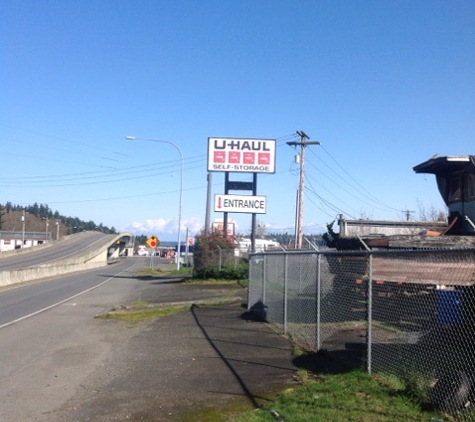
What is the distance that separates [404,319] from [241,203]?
27180 mm

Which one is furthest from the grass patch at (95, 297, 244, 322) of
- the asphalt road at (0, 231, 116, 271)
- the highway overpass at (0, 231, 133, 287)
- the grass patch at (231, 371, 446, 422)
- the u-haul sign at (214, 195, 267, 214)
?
the asphalt road at (0, 231, 116, 271)

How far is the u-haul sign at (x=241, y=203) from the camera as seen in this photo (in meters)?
34.7

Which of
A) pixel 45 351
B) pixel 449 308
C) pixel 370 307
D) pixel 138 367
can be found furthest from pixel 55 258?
pixel 449 308

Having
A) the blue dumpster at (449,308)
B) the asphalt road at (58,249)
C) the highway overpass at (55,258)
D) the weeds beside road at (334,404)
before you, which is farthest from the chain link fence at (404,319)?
the asphalt road at (58,249)

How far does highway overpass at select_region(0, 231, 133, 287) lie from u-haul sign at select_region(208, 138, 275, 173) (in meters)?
13.4

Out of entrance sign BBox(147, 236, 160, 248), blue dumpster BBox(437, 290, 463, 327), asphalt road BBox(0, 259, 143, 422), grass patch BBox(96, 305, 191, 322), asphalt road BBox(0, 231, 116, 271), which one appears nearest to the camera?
blue dumpster BBox(437, 290, 463, 327)

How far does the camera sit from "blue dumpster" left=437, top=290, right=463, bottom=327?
681 cm

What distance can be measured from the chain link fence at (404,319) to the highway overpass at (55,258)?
84.9ft

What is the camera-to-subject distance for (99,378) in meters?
9.39

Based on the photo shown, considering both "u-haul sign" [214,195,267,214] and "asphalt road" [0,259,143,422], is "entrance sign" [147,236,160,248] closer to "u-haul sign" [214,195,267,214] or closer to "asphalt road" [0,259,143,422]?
"u-haul sign" [214,195,267,214]

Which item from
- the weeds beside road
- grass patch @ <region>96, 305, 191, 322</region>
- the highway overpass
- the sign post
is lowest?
grass patch @ <region>96, 305, 191, 322</region>

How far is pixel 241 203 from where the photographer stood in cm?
3472

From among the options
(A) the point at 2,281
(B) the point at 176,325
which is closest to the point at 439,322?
(B) the point at 176,325

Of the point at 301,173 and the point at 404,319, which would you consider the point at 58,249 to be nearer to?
the point at 301,173
